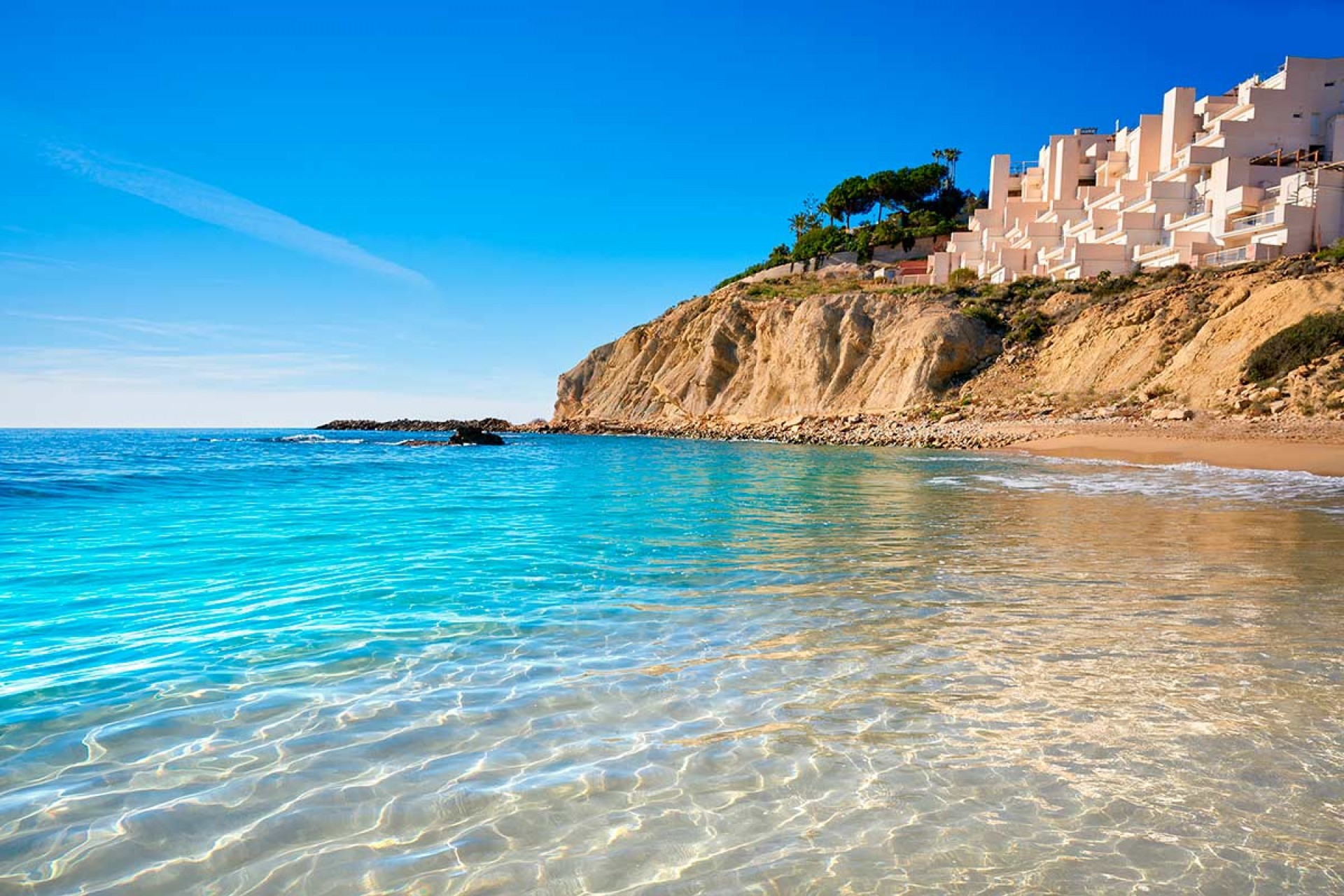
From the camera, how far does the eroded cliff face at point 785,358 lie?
51.4 metres

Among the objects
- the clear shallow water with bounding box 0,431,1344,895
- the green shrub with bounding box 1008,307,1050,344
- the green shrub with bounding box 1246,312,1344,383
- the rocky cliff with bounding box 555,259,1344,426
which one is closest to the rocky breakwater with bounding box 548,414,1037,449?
the rocky cliff with bounding box 555,259,1344,426

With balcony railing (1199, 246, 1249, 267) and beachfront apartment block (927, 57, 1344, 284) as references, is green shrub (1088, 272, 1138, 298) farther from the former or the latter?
balcony railing (1199, 246, 1249, 267)

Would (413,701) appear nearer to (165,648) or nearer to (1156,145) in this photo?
(165,648)

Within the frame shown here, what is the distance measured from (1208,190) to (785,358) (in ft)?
92.7

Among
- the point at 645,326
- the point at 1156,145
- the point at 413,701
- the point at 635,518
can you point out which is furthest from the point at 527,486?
the point at 645,326

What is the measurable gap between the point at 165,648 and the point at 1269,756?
710cm

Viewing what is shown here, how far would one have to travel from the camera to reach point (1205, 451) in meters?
25.8

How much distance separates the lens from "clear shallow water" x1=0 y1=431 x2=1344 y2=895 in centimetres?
319

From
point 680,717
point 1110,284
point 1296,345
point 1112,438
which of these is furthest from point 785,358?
point 680,717

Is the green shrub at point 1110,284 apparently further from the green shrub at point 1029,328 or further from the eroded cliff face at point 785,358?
the eroded cliff face at point 785,358

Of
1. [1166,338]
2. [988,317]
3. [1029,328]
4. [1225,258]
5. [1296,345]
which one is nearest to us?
[1296,345]

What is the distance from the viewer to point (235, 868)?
3.17 metres

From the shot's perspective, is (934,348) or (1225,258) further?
(934,348)

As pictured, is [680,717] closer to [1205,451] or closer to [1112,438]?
[1205,451]
